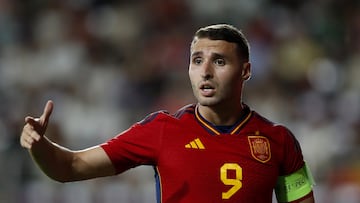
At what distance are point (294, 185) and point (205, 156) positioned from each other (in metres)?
0.50

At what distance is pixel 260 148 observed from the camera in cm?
463

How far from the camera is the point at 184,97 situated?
9820mm

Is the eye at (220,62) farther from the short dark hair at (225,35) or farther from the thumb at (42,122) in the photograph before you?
the thumb at (42,122)

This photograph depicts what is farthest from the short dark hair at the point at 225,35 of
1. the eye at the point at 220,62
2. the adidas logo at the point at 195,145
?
the adidas logo at the point at 195,145

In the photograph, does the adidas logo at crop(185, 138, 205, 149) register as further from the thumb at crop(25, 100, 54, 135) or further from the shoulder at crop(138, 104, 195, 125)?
the thumb at crop(25, 100, 54, 135)

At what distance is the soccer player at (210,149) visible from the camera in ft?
14.8

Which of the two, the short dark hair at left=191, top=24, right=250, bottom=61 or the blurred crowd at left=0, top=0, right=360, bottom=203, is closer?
the short dark hair at left=191, top=24, right=250, bottom=61

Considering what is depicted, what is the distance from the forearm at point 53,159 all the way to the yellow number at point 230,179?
69 cm

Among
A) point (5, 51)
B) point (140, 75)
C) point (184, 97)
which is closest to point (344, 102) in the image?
point (184, 97)

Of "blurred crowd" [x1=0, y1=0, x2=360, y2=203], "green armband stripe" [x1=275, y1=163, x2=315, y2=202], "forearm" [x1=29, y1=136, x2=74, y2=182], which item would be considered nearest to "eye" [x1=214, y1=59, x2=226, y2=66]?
"green armband stripe" [x1=275, y1=163, x2=315, y2=202]

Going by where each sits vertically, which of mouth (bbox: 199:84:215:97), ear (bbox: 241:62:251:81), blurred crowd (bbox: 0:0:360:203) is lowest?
blurred crowd (bbox: 0:0:360:203)

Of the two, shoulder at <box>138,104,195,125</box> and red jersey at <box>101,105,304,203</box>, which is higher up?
shoulder at <box>138,104,195,125</box>

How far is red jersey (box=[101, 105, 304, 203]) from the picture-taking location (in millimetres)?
4508

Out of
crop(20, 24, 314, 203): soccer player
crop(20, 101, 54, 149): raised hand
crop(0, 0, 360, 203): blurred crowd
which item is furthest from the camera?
crop(0, 0, 360, 203): blurred crowd
